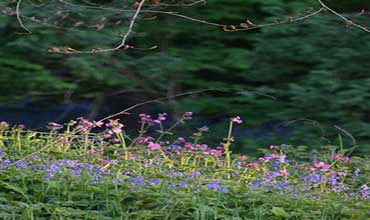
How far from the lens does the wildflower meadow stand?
498 centimetres

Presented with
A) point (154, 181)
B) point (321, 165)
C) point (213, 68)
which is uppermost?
point (154, 181)

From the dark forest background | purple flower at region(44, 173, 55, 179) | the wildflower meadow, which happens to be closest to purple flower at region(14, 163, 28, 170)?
the wildflower meadow

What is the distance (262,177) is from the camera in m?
5.67

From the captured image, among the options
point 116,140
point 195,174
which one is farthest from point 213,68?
point 195,174

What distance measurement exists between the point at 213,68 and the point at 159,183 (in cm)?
344

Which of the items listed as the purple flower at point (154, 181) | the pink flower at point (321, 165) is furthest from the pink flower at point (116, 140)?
the pink flower at point (321, 165)

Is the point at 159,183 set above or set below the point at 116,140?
above

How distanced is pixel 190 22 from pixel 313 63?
122 centimetres

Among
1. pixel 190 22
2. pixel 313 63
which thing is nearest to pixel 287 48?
pixel 313 63

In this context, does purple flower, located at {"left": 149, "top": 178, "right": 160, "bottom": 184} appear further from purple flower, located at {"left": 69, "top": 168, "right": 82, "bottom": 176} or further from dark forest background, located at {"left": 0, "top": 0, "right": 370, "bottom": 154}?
dark forest background, located at {"left": 0, "top": 0, "right": 370, "bottom": 154}

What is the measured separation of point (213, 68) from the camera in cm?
862

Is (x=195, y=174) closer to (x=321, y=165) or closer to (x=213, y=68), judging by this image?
(x=321, y=165)

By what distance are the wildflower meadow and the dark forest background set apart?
5.61 feet

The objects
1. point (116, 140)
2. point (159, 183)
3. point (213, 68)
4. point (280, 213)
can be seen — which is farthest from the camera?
point (213, 68)
